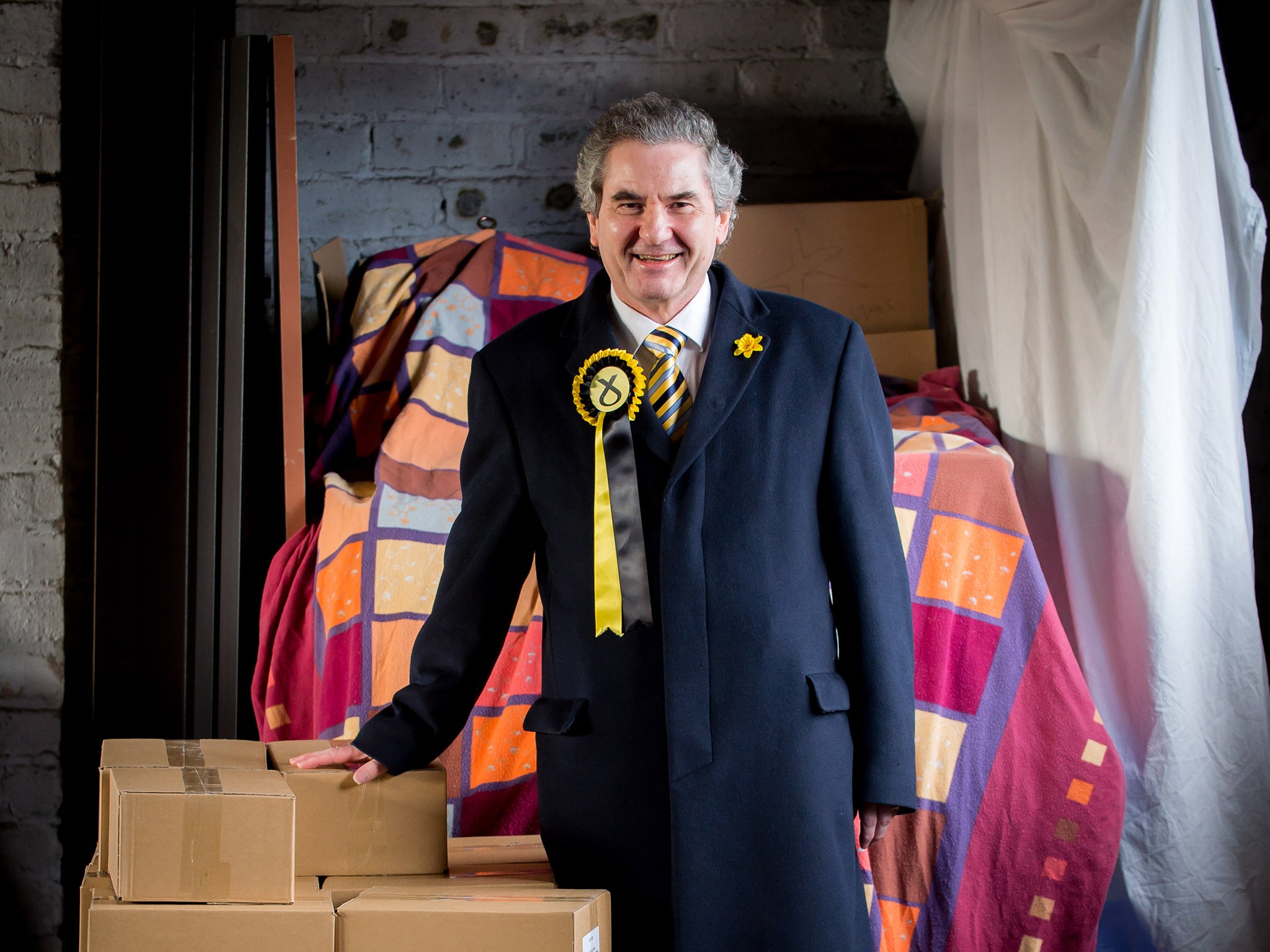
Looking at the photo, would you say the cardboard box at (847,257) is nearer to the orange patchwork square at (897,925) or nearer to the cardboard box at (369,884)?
the orange patchwork square at (897,925)

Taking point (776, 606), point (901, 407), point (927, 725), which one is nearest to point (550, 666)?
point (776, 606)

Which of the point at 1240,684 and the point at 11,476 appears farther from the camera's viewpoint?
the point at 11,476

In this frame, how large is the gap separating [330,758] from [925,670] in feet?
3.18

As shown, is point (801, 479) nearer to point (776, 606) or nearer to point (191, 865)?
point (776, 606)

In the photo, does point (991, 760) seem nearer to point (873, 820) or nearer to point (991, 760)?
point (991, 760)

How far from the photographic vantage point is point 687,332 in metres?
1.25

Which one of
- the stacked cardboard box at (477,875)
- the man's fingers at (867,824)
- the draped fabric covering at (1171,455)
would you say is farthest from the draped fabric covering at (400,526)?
the draped fabric covering at (1171,455)

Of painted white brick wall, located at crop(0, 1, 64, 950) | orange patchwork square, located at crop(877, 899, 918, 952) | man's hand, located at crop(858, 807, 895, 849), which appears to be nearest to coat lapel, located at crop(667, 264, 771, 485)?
man's hand, located at crop(858, 807, 895, 849)

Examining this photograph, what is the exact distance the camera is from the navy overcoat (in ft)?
3.73

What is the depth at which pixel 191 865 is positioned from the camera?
40.1 inches

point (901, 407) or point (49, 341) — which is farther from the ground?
point (49, 341)

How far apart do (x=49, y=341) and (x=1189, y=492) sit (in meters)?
1.97

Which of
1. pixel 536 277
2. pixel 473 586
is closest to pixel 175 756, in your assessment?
pixel 473 586

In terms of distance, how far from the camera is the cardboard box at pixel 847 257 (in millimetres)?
2457
